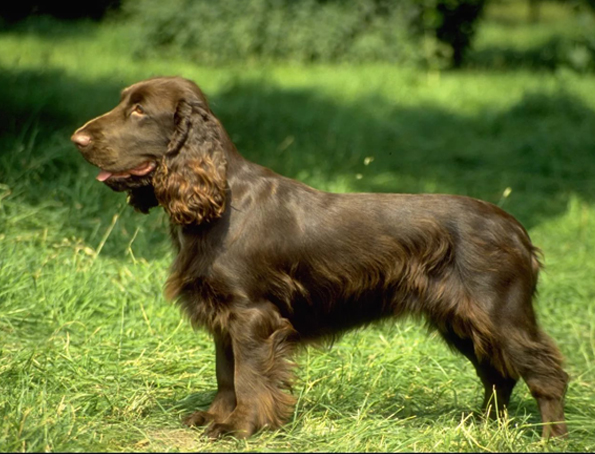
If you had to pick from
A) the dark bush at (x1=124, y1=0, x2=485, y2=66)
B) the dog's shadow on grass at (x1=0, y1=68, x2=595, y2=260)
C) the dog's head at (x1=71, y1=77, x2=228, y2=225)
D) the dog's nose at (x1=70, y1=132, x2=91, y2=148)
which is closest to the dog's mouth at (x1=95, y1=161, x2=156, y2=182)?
the dog's head at (x1=71, y1=77, x2=228, y2=225)

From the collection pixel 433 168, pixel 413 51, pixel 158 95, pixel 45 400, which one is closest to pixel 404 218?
pixel 158 95

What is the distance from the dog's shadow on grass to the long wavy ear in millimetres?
2078

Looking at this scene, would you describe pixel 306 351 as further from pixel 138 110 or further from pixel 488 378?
pixel 138 110

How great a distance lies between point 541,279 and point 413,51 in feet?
29.2

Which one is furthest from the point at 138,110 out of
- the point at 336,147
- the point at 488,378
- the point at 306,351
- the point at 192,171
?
the point at 336,147

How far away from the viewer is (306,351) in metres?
3.96

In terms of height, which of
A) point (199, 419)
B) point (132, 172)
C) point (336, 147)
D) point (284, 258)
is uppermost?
point (132, 172)

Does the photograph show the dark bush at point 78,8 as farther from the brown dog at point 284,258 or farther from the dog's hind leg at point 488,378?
the dog's hind leg at point 488,378

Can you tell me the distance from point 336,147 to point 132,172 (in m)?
5.77

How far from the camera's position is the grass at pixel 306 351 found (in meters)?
3.60

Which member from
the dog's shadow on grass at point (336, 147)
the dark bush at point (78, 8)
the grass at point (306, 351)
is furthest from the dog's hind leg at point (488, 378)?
the dark bush at point (78, 8)

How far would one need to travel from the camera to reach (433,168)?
364 inches

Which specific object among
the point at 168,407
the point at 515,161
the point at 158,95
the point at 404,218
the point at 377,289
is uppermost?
the point at 158,95

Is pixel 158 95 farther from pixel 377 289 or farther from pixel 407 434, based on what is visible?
pixel 407 434
